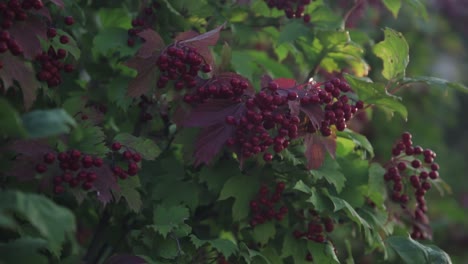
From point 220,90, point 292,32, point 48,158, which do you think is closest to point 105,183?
point 48,158

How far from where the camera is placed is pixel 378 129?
18.0 feet

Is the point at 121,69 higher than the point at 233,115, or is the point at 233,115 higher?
the point at 233,115

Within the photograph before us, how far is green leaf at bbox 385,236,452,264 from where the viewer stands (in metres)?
2.47

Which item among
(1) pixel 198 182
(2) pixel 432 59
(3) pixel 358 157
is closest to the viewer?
(1) pixel 198 182

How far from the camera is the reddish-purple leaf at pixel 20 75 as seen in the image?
6.63ft

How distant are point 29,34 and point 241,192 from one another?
0.93 metres

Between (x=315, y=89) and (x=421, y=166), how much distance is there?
0.68 m

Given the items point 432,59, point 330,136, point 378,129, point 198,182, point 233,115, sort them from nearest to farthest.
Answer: point 233,115, point 330,136, point 198,182, point 378,129, point 432,59

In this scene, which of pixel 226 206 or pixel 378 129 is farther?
pixel 378 129

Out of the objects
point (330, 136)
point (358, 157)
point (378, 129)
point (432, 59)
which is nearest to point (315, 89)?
point (330, 136)

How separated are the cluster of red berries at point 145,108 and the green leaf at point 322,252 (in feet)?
2.56

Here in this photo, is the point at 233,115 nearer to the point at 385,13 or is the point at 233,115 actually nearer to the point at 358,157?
the point at 358,157

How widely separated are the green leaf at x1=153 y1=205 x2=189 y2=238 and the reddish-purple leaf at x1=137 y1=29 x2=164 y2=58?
21.4 inches

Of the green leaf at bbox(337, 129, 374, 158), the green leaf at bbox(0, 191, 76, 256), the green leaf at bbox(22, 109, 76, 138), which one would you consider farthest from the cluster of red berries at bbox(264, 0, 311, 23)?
the green leaf at bbox(0, 191, 76, 256)
